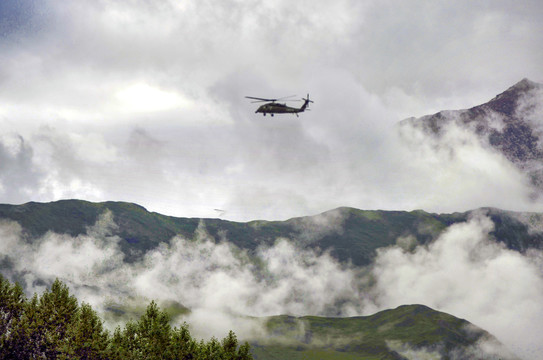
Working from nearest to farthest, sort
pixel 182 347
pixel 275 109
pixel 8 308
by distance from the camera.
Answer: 1. pixel 182 347
2. pixel 8 308
3. pixel 275 109

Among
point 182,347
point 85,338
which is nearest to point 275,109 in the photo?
point 182,347

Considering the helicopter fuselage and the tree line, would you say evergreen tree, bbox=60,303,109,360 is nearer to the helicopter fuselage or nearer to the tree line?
the tree line

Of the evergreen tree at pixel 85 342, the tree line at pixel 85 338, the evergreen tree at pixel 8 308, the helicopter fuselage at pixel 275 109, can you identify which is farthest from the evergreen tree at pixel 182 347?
the helicopter fuselage at pixel 275 109

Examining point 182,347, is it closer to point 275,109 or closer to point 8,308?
point 8,308

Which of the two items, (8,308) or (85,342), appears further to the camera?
(8,308)

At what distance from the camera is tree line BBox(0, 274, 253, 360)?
82.6 meters

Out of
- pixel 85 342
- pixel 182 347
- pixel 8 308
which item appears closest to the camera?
pixel 85 342

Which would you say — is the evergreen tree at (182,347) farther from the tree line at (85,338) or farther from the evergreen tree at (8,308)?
the evergreen tree at (8,308)

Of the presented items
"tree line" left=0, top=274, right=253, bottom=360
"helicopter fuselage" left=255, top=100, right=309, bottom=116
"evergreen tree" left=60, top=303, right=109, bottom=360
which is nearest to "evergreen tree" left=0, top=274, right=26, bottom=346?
"tree line" left=0, top=274, right=253, bottom=360

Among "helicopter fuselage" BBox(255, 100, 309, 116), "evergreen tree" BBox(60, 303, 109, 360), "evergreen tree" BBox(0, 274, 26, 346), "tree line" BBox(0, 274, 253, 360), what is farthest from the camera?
"helicopter fuselage" BBox(255, 100, 309, 116)

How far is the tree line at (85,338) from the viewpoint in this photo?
271 feet

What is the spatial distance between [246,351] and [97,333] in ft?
81.0

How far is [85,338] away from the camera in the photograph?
83625 millimetres

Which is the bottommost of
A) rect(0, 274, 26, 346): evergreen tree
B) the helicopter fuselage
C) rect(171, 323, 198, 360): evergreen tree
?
rect(171, 323, 198, 360): evergreen tree
